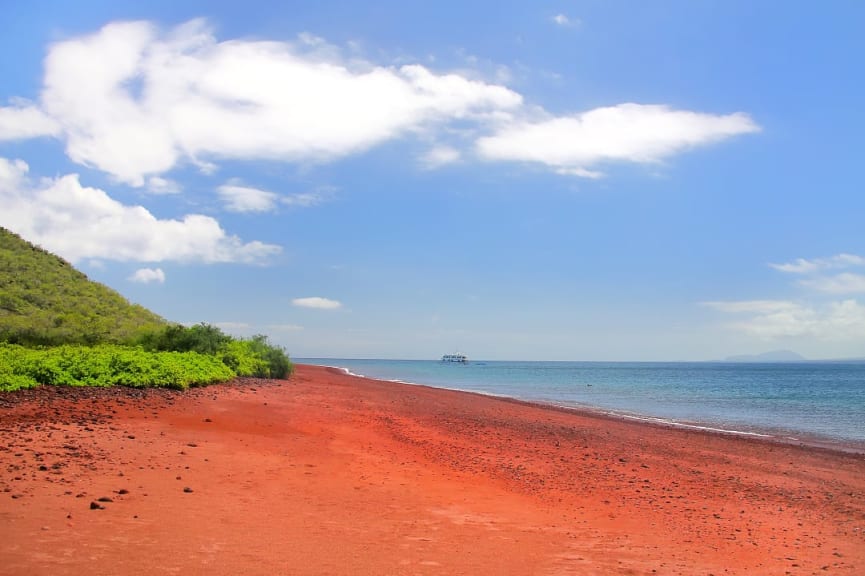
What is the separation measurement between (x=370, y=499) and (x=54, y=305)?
23603mm

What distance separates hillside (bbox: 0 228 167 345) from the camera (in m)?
23.0

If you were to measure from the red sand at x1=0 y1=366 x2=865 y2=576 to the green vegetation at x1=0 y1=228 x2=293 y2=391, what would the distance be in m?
0.89

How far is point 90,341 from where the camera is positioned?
2372cm

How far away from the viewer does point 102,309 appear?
3048 cm

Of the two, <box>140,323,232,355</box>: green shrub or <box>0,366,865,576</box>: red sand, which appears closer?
<box>0,366,865,576</box>: red sand

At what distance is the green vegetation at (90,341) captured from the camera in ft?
53.6

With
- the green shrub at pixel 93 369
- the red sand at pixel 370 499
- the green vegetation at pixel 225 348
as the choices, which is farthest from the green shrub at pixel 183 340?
the red sand at pixel 370 499

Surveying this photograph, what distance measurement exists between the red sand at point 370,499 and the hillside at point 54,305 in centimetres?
849

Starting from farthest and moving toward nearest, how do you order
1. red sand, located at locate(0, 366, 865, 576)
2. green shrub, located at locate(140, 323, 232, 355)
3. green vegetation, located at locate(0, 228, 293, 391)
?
green shrub, located at locate(140, 323, 232, 355) < green vegetation, located at locate(0, 228, 293, 391) < red sand, located at locate(0, 366, 865, 576)

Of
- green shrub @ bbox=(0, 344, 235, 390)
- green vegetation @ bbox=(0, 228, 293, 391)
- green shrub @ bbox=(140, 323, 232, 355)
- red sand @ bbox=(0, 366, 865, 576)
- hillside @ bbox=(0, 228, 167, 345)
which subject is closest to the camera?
red sand @ bbox=(0, 366, 865, 576)

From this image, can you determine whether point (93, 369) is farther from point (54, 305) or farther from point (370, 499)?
point (54, 305)

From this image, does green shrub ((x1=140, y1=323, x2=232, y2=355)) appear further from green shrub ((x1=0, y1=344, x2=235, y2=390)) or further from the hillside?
green shrub ((x1=0, y1=344, x2=235, y2=390))

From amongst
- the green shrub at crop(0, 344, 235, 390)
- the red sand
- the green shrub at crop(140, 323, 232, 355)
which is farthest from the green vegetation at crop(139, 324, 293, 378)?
the red sand

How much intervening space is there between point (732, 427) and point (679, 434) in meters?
5.89
